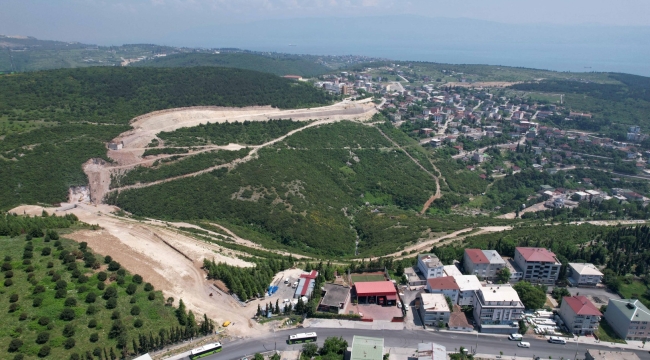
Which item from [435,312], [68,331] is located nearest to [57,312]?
[68,331]

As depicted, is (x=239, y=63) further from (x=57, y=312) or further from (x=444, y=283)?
(x=57, y=312)

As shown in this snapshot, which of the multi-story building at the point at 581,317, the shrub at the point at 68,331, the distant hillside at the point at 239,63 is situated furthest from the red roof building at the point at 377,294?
the distant hillside at the point at 239,63

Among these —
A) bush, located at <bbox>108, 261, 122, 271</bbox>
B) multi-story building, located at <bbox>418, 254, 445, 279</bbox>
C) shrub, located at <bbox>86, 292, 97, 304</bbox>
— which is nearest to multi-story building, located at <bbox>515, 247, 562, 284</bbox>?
multi-story building, located at <bbox>418, 254, 445, 279</bbox>

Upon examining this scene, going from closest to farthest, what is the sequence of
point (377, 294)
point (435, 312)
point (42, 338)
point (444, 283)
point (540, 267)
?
point (42, 338), point (435, 312), point (377, 294), point (444, 283), point (540, 267)

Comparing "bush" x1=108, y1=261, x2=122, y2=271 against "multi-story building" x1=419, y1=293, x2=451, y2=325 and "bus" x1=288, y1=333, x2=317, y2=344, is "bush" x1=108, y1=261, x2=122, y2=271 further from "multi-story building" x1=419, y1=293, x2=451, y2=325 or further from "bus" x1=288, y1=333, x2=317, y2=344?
"multi-story building" x1=419, y1=293, x2=451, y2=325

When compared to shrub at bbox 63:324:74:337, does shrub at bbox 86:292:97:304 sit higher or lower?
higher

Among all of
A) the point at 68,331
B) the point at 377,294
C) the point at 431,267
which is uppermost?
the point at 431,267

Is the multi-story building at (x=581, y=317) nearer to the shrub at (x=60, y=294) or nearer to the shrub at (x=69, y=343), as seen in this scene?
the shrub at (x=69, y=343)
